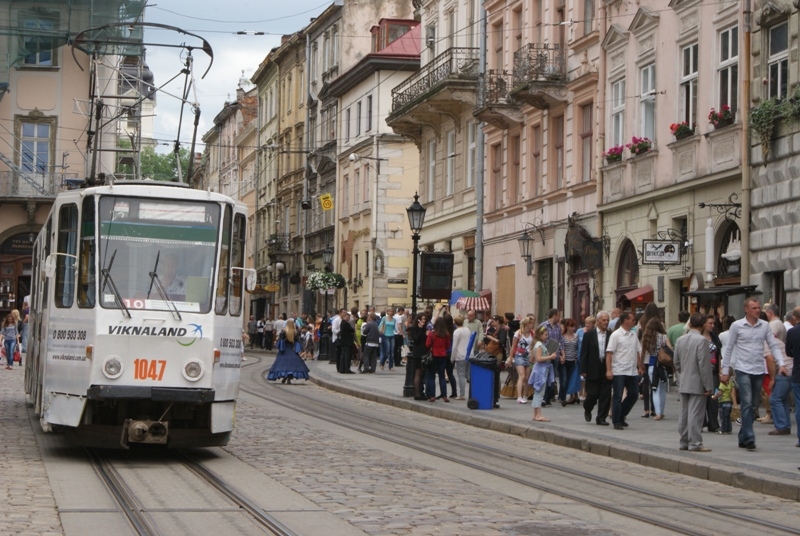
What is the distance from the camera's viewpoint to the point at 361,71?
62406 mm

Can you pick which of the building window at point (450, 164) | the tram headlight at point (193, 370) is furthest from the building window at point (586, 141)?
the tram headlight at point (193, 370)

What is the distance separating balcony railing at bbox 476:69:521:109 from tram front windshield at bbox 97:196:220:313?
24262 millimetres

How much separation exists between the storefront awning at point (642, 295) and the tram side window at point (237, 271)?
51.0 feet

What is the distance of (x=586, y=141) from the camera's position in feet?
117

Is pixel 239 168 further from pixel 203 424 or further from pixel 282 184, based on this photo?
pixel 203 424

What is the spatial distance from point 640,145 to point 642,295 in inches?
128

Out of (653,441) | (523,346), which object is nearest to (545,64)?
(523,346)

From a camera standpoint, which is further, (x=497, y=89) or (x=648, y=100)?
(x=497, y=89)

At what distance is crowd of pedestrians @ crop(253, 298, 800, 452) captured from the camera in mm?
17234

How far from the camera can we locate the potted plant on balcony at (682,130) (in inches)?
1139

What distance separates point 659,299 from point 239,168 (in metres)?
70.9

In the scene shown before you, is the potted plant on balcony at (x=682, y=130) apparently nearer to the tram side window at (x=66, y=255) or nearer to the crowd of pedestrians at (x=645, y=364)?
the crowd of pedestrians at (x=645, y=364)

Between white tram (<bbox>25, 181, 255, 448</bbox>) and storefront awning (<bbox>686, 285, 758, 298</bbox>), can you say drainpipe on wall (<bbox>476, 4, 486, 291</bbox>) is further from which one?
white tram (<bbox>25, 181, 255, 448</bbox>)

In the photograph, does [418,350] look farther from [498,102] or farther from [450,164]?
[450,164]
